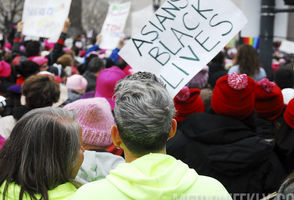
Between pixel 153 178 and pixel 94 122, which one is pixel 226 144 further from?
pixel 153 178

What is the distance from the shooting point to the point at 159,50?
303cm

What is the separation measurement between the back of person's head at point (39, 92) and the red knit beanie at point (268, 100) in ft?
5.64

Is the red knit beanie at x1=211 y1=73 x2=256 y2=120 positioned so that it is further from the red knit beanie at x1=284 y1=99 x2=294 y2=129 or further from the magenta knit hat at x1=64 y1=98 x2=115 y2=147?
the magenta knit hat at x1=64 y1=98 x2=115 y2=147

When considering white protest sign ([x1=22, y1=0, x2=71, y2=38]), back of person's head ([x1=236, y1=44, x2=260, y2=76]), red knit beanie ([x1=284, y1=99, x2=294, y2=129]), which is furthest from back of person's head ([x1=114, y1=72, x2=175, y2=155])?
white protest sign ([x1=22, y1=0, x2=71, y2=38])

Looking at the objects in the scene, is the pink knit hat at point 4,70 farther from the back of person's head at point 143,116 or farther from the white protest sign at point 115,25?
the back of person's head at point 143,116

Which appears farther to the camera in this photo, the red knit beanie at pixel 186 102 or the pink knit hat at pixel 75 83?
the pink knit hat at pixel 75 83

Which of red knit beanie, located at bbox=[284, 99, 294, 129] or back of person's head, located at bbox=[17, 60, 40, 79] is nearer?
red knit beanie, located at bbox=[284, 99, 294, 129]

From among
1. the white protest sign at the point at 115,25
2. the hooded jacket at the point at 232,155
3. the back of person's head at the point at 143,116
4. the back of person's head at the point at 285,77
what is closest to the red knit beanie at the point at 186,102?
the hooded jacket at the point at 232,155

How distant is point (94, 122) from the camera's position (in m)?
2.55

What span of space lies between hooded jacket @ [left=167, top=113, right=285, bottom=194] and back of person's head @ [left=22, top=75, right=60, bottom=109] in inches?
52.4

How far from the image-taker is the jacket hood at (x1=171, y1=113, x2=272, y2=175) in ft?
8.11

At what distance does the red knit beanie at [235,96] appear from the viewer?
258 cm

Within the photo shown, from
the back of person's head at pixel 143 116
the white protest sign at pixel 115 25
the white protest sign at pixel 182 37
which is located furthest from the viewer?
the white protest sign at pixel 115 25

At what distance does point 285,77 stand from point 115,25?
4.29m
